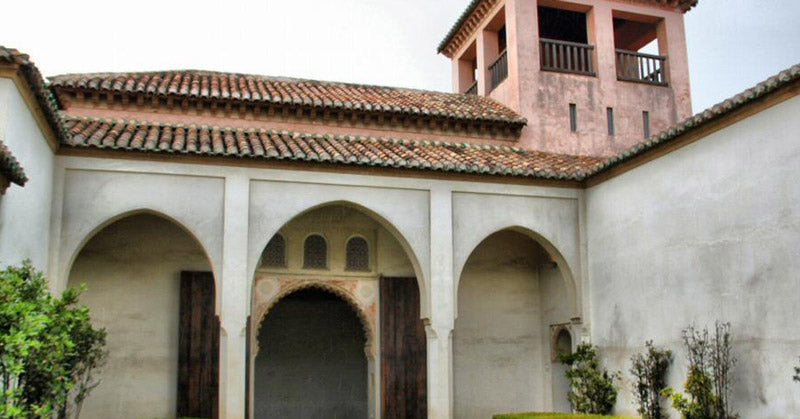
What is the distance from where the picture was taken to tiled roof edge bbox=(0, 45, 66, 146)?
28.6 feet

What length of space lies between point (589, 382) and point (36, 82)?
927cm

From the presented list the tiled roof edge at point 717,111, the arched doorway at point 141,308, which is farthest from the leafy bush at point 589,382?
the arched doorway at point 141,308

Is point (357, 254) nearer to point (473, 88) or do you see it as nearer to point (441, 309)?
point (441, 309)

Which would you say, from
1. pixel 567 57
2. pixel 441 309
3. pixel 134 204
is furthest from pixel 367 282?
pixel 567 57

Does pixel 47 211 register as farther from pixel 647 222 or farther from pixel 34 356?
pixel 647 222

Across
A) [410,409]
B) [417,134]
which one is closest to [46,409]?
[410,409]

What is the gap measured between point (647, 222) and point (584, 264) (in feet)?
6.09

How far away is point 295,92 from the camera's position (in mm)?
15641

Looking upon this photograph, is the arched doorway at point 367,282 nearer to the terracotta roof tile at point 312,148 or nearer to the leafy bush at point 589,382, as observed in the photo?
the terracotta roof tile at point 312,148

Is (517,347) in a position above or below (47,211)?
below

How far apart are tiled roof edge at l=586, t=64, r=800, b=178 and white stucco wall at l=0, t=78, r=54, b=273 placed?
849 centimetres

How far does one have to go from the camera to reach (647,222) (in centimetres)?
1213

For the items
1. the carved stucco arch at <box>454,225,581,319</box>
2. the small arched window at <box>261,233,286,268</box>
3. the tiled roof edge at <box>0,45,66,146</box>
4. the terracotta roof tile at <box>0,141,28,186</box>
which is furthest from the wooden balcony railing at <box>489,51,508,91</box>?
the terracotta roof tile at <box>0,141,28,186</box>

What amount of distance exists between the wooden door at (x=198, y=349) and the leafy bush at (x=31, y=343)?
3.56 meters
